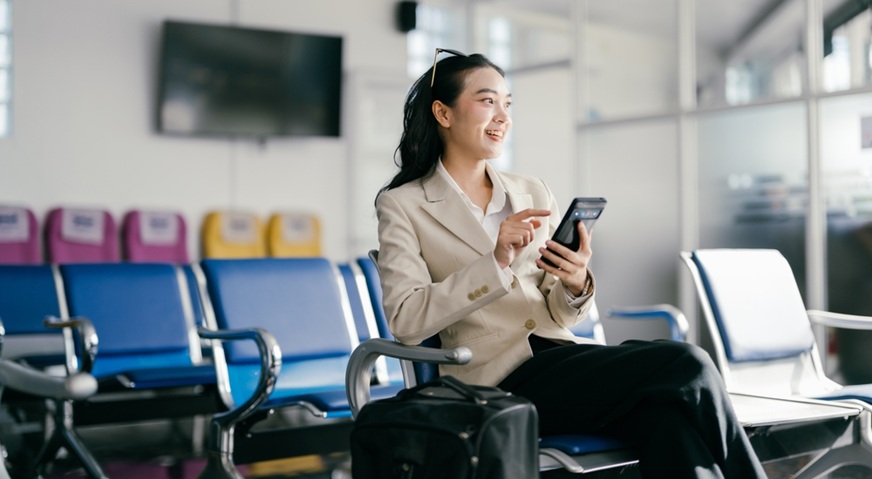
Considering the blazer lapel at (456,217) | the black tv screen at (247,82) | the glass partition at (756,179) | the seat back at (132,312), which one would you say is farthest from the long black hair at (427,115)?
the black tv screen at (247,82)

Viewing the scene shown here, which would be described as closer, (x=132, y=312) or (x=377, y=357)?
(x=377, y=357)

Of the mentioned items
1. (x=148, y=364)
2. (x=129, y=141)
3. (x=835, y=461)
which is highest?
(x=129, y=141)

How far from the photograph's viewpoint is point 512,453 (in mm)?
1753

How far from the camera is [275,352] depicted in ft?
9.48

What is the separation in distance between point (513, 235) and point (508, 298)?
231 mm

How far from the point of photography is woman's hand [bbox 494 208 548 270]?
1.98m

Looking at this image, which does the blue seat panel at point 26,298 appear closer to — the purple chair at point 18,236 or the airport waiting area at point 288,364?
the airport waiting area at point 288,364

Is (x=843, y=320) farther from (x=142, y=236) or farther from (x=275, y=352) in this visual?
(x=142, y=236)

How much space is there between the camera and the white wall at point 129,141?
6410 mm

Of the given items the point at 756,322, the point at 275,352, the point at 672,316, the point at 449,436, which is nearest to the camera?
the point at 449,436

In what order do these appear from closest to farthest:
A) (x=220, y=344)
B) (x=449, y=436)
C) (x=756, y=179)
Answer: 1. (x=449, y=436)
2. (x=220, y=344)
3. (x=756, y=179)

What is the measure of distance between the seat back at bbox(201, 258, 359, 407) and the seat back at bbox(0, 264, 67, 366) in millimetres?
1419

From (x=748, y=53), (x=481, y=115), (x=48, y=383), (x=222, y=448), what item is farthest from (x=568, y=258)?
(x=748, y=53)

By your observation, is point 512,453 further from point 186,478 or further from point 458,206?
point 186,478
